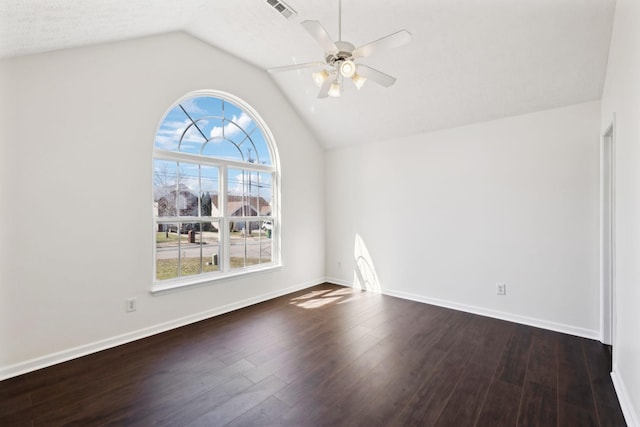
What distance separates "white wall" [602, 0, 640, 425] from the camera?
1.64 meters

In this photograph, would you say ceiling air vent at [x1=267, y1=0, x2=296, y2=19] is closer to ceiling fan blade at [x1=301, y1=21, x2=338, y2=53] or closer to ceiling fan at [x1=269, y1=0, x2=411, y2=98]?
ceiling fan at [x1=269, y1=0, x2=411, y2=98]

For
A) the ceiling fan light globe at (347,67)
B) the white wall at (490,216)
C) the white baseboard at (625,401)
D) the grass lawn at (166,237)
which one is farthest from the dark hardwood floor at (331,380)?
the ceiling fan light globe at (347,67)

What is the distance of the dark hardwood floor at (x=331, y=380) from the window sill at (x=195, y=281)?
1.56ft

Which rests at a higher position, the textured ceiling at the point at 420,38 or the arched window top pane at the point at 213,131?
the textured ceiling at the point at 420,38

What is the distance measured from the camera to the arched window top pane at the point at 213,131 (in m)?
3.35

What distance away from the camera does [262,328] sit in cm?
321

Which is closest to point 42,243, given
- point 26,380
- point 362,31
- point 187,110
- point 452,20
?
point 26,380

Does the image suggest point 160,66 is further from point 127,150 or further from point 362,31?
point 362,31

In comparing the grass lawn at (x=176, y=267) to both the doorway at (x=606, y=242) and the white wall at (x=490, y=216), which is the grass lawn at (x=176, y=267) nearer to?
the white wall at (x=490, y=216)

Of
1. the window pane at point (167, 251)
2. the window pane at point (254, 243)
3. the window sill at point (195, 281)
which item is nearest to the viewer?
the window sill at point (195, 281)

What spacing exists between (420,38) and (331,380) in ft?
10.6

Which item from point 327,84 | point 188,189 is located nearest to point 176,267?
point 188,189

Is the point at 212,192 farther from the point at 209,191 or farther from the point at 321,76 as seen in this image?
the point at 321,76

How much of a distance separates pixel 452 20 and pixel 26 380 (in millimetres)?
4648
